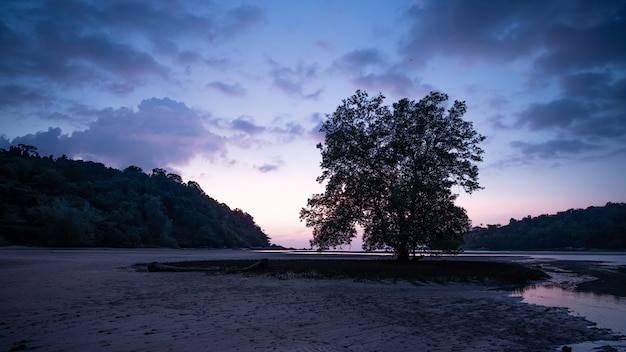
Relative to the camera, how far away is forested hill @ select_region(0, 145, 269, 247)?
254ft

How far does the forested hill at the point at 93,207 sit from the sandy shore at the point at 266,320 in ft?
246

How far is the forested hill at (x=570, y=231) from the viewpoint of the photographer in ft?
446

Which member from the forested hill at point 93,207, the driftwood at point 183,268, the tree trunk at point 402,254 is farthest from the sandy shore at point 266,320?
the forested hill at point 93,207

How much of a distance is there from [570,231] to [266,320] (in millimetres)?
183238

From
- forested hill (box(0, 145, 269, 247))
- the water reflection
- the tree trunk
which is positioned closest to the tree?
the tree trunk

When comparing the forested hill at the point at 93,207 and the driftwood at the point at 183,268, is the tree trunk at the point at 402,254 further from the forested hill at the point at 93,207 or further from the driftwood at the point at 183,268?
the forested hill at the point at 93,207

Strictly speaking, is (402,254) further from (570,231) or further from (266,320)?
(570,231)

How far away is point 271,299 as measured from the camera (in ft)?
47.7

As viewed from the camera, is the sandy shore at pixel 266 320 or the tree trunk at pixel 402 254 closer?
the sandy shore at pixel 266 320

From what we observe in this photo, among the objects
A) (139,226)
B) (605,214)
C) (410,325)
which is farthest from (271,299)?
(605,214)

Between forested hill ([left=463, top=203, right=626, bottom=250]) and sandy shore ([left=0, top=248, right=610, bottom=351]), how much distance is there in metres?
115

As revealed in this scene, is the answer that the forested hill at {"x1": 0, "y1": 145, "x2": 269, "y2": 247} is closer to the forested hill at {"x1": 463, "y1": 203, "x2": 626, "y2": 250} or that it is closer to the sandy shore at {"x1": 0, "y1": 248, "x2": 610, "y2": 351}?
the sandy shore at {"x1": 0, "y1": 248, "x2": 610, "y2": 351}

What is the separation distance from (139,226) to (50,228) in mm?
35167

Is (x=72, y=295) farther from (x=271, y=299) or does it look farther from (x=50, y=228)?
(x=50, y=228)
